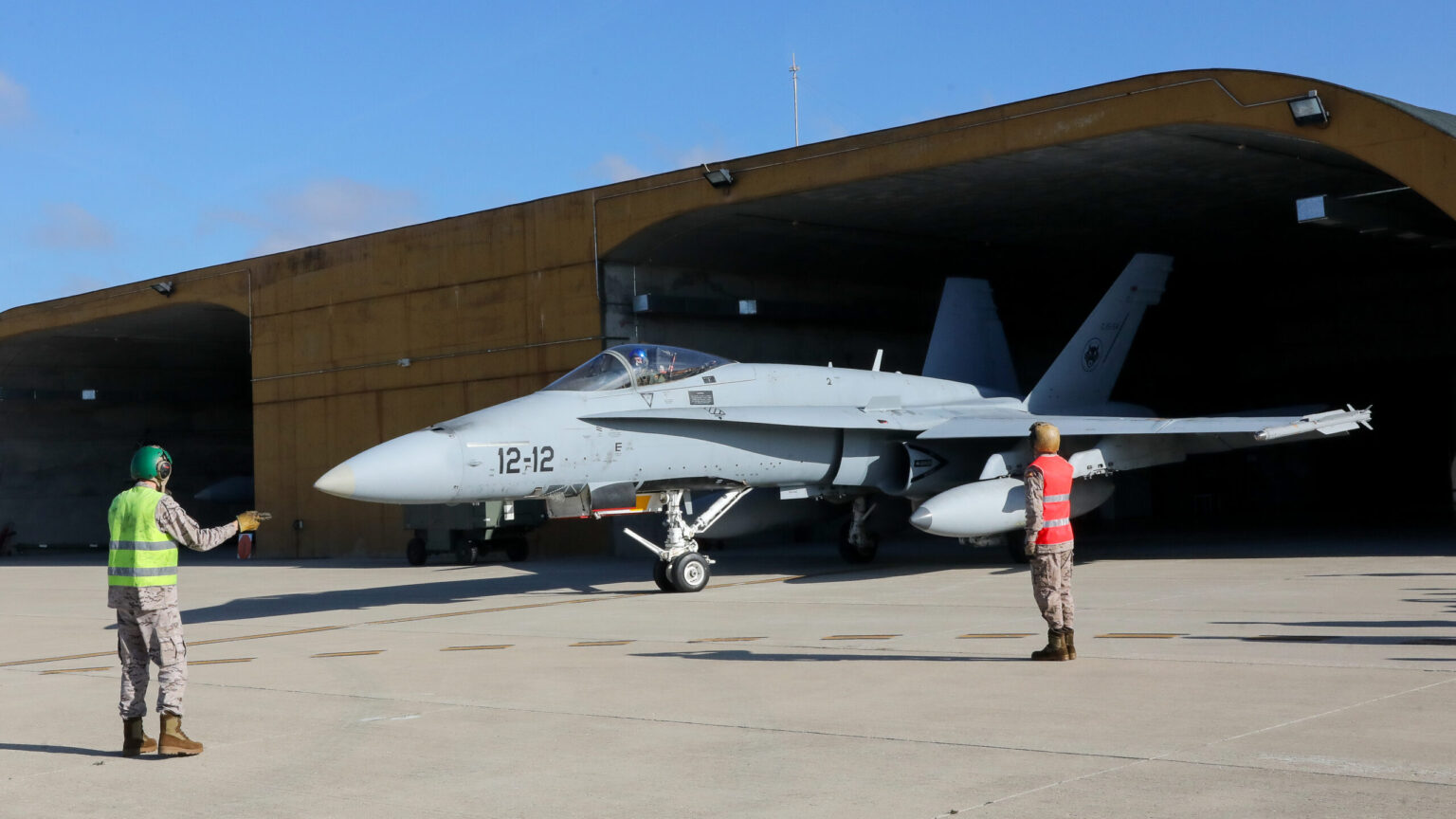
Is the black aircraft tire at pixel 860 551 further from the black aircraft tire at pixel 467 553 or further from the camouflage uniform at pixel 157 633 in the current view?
the camouflage uniform at pixel 157 633

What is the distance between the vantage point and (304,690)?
8328mm

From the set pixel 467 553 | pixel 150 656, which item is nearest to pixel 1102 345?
pixel 467 553

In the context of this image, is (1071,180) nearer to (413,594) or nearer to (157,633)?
(413,594)

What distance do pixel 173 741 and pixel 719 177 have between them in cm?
1473

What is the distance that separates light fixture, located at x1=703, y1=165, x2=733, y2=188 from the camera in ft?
64.7

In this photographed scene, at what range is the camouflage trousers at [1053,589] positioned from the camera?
7988 millimetres

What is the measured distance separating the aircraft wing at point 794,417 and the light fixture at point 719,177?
506cm

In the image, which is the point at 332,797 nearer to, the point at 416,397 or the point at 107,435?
the point at 416,397

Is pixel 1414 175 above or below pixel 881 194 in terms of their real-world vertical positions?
below

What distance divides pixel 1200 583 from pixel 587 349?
11.7 meters

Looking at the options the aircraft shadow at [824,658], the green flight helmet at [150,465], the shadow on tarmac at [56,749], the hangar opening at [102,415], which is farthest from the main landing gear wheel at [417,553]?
the green flight helmet at [150,465]

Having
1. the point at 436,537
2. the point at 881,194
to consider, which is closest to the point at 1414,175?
the point at 881,194

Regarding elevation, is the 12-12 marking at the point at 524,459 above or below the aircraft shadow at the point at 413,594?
above

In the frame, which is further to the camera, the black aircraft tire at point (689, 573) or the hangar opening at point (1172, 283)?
the hangar opening at point (1172, 283)
